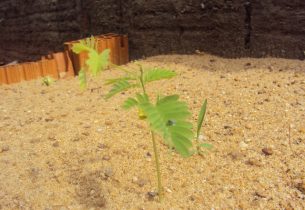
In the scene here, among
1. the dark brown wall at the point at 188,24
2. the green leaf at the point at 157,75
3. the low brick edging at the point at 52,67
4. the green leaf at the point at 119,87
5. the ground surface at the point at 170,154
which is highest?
the green leaf at the point at 157,75

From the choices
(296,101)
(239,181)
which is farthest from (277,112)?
(239,181)

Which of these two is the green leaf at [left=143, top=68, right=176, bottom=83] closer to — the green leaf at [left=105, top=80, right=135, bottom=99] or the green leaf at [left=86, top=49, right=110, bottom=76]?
the green leaf at [left=105, top=80, right=135, bottom=99]

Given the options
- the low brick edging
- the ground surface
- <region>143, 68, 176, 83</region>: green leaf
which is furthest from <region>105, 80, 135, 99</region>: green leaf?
the low brick edging

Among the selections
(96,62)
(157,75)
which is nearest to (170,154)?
(157,75)

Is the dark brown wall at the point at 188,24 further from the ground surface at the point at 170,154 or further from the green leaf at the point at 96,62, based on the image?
the green leaf at the point at 96,62

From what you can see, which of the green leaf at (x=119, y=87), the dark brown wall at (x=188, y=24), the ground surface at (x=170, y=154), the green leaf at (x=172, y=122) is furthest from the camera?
the dark brown wall at (x=188, y=24)

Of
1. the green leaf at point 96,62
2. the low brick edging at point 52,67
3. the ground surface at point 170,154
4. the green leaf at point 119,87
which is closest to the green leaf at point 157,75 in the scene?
the green leaf at point 119,87

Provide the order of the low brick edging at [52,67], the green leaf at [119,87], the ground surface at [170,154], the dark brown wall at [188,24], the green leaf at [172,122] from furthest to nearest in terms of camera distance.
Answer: the low brick edging at [52,67]
the dark brown wall at [188,24]
the ground surface at [170,154]
the green leaf at [119,87]
the green leaf at [172,122]
